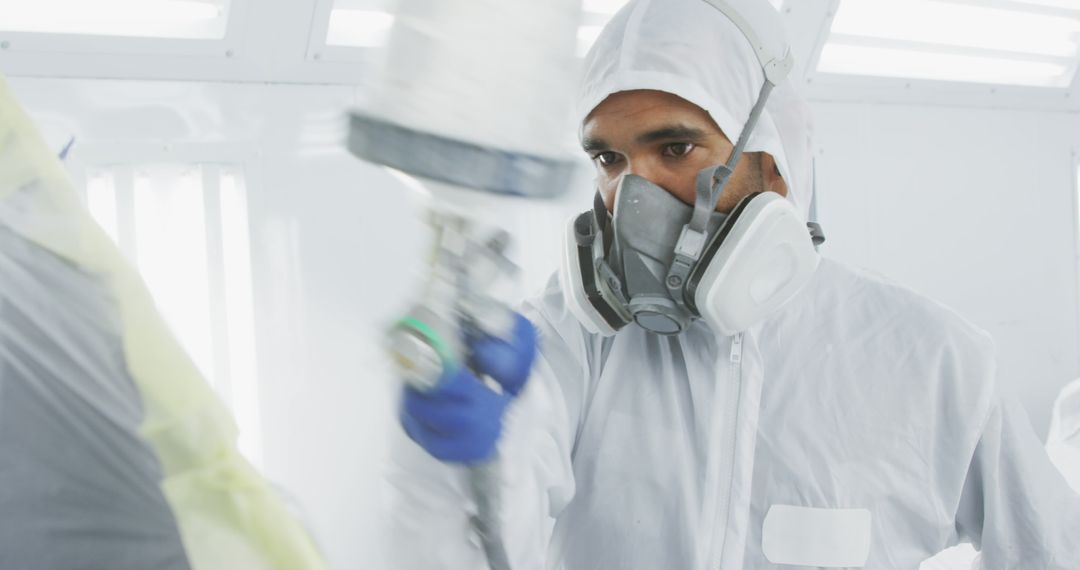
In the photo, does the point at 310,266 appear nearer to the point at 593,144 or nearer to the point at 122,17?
the point at 122,17

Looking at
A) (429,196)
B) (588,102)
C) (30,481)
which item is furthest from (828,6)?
(30,481)

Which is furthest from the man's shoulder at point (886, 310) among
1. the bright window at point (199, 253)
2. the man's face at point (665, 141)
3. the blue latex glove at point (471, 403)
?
the bright window at point (199, 253)

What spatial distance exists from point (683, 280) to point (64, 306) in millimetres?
776

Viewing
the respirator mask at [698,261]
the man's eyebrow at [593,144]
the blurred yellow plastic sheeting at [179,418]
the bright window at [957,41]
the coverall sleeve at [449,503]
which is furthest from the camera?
the bright window at [957,41]

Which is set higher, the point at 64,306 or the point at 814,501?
the point at 64,306

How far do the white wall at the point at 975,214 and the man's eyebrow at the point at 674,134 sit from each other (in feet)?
4.73

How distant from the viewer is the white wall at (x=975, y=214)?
261 centimetres

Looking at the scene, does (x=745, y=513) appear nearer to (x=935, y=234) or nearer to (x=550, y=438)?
(x=550, y=438)

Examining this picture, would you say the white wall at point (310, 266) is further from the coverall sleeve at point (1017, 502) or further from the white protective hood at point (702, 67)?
the coverall sleeve at point (1017, 502)

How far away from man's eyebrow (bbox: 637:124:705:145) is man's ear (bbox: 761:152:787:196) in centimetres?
13

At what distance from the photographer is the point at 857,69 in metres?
2.54

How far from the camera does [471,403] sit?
58cm

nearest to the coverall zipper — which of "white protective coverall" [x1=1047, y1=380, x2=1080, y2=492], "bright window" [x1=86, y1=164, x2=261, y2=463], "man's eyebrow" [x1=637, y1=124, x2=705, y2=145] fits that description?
"man's eyebrow" [x1=637, y1=124, x2=705, y2=145]

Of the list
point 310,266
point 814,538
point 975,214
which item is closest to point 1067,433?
point 975,214
